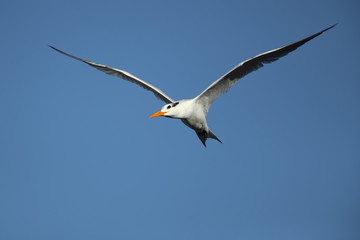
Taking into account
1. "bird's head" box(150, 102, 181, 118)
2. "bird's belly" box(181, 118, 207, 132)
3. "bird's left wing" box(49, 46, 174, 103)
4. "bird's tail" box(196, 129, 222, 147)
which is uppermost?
"bird's left wing" box(49, 46, 174, 103)

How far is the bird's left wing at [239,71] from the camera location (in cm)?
941

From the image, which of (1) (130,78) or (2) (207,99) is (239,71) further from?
(1) (130,78)

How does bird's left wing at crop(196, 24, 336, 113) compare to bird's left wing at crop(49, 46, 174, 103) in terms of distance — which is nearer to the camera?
bird's left wing at crop(196, 24, 336, 113)

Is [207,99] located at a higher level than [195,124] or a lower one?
higher

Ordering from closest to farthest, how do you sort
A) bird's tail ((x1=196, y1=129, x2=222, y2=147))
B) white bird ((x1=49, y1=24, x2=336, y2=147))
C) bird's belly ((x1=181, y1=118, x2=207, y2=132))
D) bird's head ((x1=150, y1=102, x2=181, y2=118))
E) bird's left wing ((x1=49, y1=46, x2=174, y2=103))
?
1. white bird ((x1=49, y1=24, x2=336, y2=147))
2. bird's head ((x1=150, y1=102, x2=181, y2=118))
3. bird's belly ((x1=181, y1=118, x2=207, y2=132))
4. bird's tail ((x1=196, y1=129, x2=222, y2=147))
5. bird's left wing ((x1=49, y1=46, x2=174, y2=103))

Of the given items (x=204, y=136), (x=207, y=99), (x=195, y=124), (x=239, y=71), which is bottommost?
(x=204, y=136)

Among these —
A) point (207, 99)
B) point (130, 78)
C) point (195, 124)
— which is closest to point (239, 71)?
point (207, 99)

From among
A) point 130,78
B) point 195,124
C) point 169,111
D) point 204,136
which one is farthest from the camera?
point 130,78

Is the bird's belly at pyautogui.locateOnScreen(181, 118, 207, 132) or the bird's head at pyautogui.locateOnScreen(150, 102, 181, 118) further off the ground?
the bird's head at pyautogui.locateOnScreen(150, 102, 181, 118)

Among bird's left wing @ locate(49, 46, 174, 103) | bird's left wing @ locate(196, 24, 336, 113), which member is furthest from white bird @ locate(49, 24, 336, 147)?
bird's left wing @ locate(49, 46, 174, 103)

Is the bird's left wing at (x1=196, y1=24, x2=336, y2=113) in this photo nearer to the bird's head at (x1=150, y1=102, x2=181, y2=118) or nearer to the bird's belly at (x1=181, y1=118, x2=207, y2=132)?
the bird's belly at (x1=181, y1=118, x2=207, y2=132)

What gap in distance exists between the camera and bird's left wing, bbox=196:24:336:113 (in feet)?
30.9

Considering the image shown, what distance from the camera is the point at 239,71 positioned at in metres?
10.2

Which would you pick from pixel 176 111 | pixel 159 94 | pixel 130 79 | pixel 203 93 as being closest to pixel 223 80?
pixel 203 93
